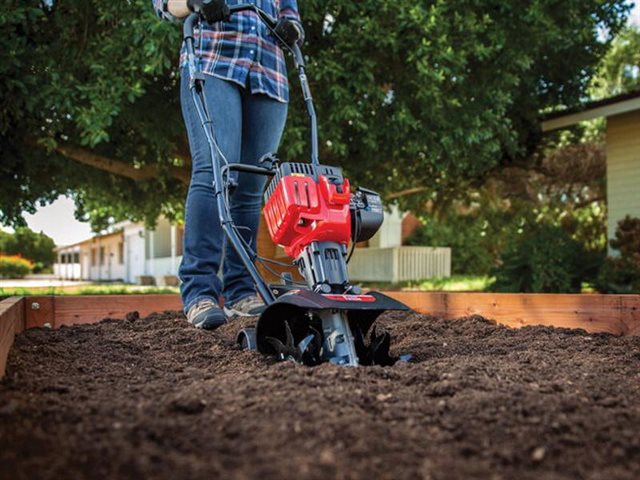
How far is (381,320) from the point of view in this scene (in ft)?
11.5

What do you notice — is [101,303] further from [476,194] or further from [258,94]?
[476,194]

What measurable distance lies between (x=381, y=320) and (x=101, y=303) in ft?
5.40

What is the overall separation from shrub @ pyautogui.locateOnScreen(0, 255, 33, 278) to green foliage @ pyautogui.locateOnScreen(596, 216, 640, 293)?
13.5 meters

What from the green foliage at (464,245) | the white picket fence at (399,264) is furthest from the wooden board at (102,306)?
the white picket fence at (399,264)

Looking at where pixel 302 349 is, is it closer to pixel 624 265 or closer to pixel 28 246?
pixel 624 265

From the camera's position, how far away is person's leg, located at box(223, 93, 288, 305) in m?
3.20

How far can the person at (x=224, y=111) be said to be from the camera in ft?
9.70

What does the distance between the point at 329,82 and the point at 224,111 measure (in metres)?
3.80

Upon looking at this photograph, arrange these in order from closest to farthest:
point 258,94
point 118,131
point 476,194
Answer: point 258,94
point 118,131
point 476,194

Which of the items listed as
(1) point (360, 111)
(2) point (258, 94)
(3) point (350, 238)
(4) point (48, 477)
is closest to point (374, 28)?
(1) point (360, 111)

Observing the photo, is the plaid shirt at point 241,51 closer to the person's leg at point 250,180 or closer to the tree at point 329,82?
the person's leg at point 250,180

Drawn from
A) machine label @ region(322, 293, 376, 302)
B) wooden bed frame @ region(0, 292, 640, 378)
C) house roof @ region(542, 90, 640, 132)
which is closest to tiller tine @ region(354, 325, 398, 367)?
machine label @ region(322, 293, 376, 302)

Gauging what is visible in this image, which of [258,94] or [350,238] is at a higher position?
[258,94]

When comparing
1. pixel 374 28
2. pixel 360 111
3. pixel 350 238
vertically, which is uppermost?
pixel 374 28
